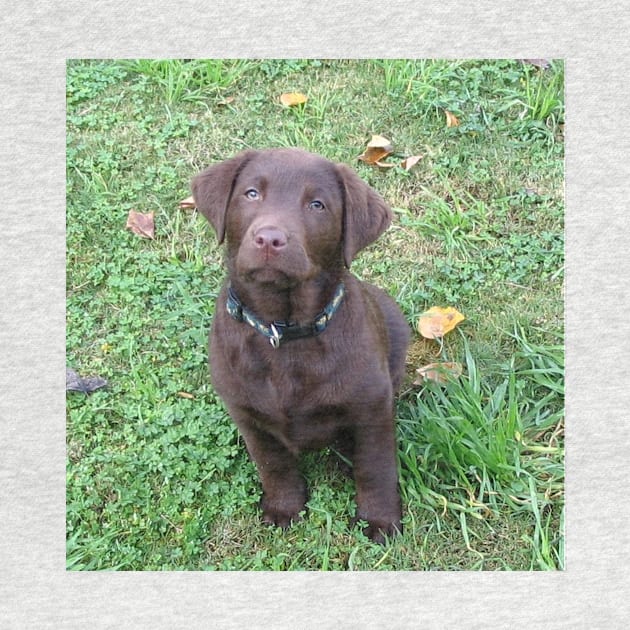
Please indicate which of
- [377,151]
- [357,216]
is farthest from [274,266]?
[377,151]

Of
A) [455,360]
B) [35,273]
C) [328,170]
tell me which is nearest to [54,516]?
[35,273]

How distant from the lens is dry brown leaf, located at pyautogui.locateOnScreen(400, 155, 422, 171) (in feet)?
12.1

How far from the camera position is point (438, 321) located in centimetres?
355

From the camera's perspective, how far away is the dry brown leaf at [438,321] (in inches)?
139

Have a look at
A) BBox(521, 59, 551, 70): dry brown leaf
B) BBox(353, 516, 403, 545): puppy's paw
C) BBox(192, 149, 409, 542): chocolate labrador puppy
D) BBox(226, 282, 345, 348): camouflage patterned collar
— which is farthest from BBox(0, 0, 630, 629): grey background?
BBox(226, 282, 345, 348): camouflage patterned collar

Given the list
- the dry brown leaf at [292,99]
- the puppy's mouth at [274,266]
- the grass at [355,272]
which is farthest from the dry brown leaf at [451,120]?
the puppy's mouth at [274,266]

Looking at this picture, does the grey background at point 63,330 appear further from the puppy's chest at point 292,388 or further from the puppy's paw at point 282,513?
the puppy's chest at point 292,388

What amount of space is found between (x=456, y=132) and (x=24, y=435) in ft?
6.93

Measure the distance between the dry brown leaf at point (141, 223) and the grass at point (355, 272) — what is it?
0.11 ft

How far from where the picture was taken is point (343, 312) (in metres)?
2.76

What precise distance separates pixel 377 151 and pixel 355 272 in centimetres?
53

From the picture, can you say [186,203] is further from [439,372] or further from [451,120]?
[439,372]

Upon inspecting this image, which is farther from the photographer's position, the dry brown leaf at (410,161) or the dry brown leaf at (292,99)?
the dry brown leaf at (410,161)

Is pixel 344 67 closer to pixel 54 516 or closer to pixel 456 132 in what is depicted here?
pixel 456 132
